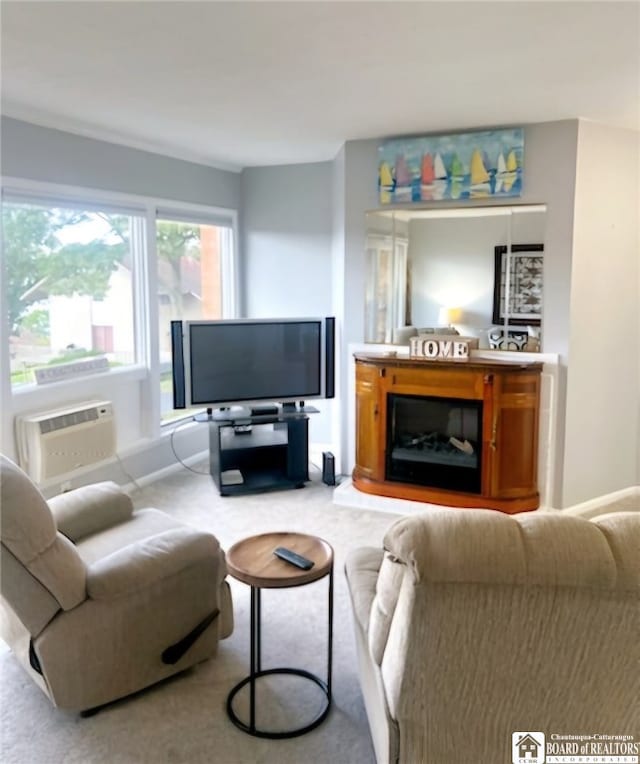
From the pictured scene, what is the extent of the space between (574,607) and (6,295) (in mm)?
3440

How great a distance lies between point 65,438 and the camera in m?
3.98

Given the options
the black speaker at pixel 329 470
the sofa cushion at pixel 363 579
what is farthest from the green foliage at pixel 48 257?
the sofa cushion at pixel 363 579

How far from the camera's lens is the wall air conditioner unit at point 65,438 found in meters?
3.85

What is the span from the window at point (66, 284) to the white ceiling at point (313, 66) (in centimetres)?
55

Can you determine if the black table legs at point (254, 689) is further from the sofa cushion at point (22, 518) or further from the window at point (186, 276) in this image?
the window at point (186, 276)

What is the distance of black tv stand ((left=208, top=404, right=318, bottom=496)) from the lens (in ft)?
15.3

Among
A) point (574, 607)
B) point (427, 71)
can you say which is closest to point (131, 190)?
point (427, 71)

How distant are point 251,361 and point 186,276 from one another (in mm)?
1094

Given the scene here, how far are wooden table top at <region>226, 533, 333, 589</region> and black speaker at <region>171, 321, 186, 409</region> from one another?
2265 mm

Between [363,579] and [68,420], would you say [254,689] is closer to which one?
[363,579]

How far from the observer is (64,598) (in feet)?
6.99

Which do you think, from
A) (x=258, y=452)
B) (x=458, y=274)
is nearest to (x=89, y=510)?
(x=258, y=452)

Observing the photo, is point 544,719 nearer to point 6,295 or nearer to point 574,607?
point 574,607

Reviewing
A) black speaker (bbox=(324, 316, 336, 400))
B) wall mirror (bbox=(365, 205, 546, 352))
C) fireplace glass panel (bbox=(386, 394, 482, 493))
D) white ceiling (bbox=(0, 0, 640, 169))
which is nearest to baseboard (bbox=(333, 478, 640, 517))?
fireplace glass panel (bbox=(386, 394, 482, 493))
